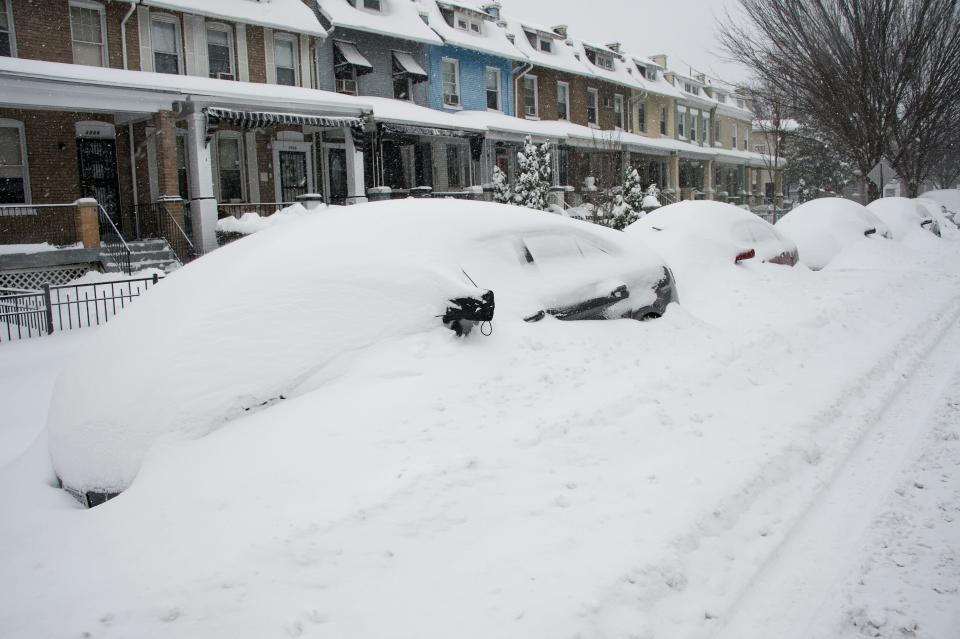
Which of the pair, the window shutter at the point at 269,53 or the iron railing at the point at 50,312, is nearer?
the iron railing at the point at 50,312

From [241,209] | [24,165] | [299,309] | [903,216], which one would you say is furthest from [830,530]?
[24,165]

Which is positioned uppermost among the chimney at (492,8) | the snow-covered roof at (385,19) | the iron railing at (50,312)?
the chimney at (492,8)

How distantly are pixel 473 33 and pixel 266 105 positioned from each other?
479 inches

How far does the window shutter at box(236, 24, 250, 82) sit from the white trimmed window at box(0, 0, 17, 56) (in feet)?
18.0

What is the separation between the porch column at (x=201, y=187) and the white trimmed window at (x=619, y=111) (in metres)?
23.4

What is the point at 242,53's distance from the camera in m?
19.5

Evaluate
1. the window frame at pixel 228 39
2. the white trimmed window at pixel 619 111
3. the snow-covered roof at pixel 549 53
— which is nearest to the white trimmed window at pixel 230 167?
the window frame at pixel 228 39

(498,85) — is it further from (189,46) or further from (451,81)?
(189,46)

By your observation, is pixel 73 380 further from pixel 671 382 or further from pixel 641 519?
pixel 671 382

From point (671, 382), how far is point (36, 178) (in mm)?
17234

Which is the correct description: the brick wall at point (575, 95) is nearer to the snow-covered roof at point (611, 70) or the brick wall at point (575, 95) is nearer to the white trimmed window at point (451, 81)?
the snow-covered roof at point (611, 70)

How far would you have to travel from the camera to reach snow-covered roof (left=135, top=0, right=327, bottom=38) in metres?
17.8

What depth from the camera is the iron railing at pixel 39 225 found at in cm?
1503

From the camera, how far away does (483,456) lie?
3836 millimetres
